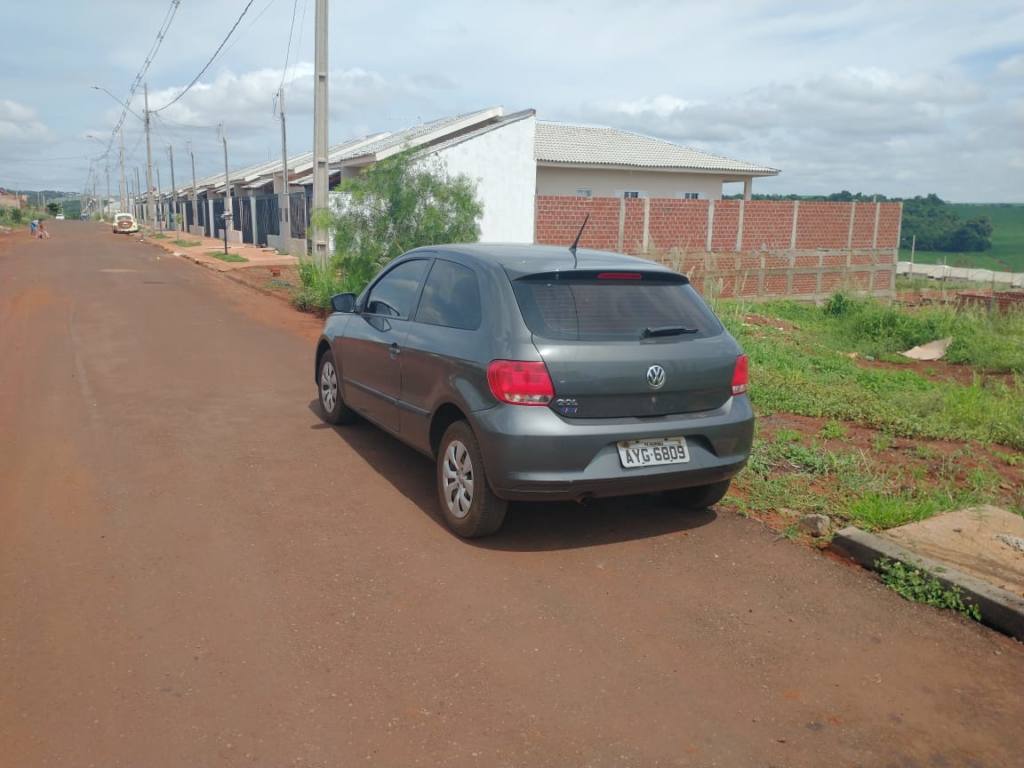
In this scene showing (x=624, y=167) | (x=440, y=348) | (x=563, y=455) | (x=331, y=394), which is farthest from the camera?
(x=624, y=167)

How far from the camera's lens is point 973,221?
36000 mm

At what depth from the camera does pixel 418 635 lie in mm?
3887

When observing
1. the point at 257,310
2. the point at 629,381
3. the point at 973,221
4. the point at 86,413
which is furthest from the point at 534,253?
the point at 973,221

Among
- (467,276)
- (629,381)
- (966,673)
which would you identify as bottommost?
(966,673)

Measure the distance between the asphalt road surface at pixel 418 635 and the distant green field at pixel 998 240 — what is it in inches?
770

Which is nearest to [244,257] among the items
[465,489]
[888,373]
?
[888,373]

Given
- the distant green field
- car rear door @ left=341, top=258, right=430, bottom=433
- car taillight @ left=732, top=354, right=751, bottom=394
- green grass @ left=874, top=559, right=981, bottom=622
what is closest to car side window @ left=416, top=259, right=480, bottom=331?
car rear door @ left=341, top=258, right=430, bottom=433

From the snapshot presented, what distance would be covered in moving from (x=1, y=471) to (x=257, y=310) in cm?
1050

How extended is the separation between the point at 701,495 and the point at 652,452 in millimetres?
849

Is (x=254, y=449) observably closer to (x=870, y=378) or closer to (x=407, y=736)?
(x=407, y=736)

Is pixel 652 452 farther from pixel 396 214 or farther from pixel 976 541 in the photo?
pixel 396 214

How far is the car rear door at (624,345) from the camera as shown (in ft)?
15.3

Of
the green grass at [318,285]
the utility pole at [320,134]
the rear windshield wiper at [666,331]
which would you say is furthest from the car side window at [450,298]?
the utility pole at [320,134]

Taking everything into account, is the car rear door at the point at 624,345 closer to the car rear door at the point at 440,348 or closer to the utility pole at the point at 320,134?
the car rear door at the point at 440,348
